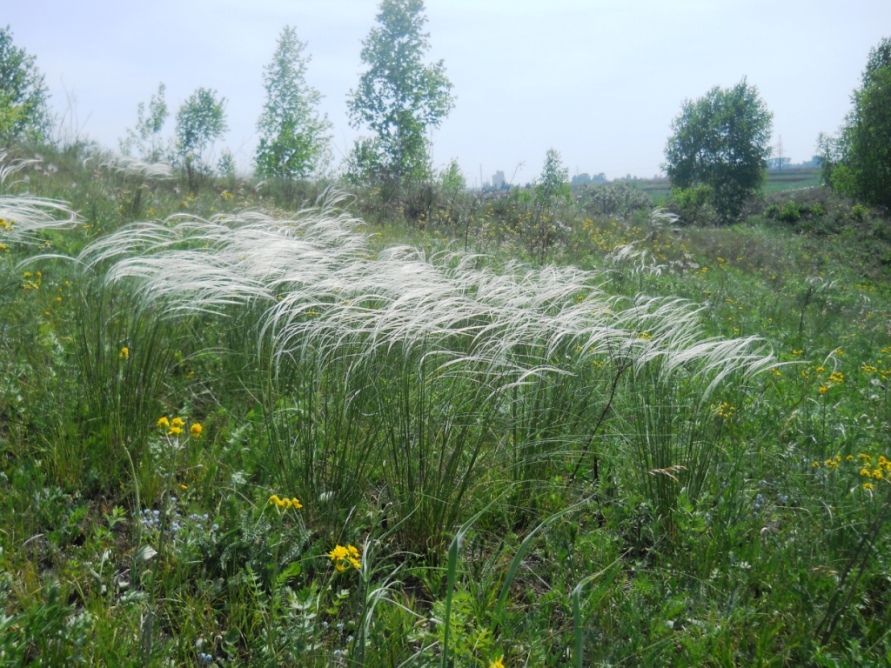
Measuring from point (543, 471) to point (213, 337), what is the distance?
1.87 m

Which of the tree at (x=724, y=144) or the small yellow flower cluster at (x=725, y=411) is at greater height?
the tree at (x=724, y=144)

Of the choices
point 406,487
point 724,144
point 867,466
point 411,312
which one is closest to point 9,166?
point 411,312

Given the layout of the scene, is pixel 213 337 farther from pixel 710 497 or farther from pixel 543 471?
pixel 710 497

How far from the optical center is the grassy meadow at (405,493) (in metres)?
1.54

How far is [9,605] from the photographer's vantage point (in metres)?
1.52

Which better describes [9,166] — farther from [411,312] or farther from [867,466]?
[867,466]

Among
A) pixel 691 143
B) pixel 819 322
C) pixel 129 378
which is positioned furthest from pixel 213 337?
pixel 691 143

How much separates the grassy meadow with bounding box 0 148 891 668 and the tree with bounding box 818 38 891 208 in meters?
29.2

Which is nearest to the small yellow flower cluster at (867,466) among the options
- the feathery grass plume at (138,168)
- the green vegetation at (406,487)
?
the green vegetation at (406,487)

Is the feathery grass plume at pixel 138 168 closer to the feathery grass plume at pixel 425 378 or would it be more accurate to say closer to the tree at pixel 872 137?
the feathery grass plume at pixel 425 378

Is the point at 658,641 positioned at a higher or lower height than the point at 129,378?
lower

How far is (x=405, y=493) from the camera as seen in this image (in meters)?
2.00

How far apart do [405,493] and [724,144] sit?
48.2 metres

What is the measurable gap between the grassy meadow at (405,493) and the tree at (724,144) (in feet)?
136
